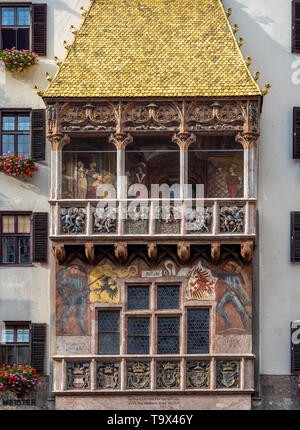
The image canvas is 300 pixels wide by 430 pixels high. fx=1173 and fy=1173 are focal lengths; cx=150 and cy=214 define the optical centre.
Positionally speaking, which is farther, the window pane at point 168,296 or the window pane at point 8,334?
the window pane at point 8,334

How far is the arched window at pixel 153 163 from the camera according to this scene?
29.9 meters

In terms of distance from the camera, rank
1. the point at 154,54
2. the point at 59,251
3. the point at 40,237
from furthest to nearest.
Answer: the point at 40,237, the point at 154,54, the point at 59,251

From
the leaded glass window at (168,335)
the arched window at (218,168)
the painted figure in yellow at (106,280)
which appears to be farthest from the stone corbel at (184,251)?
the arched window at (218,168)

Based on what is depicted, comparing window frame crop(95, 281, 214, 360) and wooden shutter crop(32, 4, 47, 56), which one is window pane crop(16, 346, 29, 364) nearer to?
window frame crop(95, 281, 214, 360)

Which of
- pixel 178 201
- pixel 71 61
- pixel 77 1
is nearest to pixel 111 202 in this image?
pixel 178 201

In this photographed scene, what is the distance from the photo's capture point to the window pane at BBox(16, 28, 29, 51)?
30.3 m

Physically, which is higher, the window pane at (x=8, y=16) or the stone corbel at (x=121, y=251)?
the window pane at (x=8, y=16)

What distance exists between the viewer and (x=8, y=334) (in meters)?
29.3

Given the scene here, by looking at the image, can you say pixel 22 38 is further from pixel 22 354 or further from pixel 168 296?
pixel 22 354

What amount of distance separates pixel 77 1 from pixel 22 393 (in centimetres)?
1013

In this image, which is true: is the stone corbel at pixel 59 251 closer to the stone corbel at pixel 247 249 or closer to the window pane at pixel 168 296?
the window pane at pixel 168 296

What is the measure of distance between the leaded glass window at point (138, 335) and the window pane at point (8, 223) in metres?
3.85

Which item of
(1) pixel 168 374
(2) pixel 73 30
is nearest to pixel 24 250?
(1) pixel 168 374

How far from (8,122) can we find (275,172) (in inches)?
272
